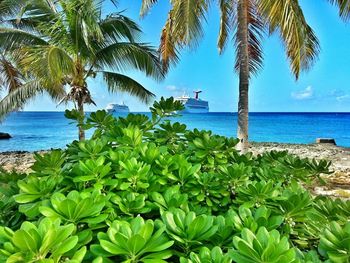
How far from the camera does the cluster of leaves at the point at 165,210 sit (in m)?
0.71

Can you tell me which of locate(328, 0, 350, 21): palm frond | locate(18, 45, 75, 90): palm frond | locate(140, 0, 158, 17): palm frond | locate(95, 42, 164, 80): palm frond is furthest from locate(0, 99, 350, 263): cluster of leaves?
locate(95, 42, 164, 80): palm frond

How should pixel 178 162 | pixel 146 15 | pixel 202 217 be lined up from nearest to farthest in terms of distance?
1. pixel 202 217
2. pixel 178 162
3. pixel 146 15

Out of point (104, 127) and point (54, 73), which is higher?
point (54, 73)

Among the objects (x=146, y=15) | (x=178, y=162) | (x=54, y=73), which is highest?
(x=146, y=15)

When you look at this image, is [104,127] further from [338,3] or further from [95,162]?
[338,3]

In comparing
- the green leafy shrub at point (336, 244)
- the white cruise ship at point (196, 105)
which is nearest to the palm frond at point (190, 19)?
the green leafy shrub at point (336, 244)

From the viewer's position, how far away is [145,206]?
1048mm

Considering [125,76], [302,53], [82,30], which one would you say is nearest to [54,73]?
[82,30]

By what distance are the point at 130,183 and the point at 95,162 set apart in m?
0.14

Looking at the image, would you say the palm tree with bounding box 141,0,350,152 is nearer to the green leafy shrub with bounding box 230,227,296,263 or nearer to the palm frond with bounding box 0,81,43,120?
the palm frond with bounding box 0,81,43,120

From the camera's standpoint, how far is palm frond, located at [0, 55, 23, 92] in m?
10.7

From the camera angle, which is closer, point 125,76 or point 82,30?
point 82,30

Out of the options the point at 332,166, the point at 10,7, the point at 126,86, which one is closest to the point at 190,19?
the point at 126,86

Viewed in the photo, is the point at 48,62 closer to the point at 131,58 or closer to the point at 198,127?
the point at 131,58
